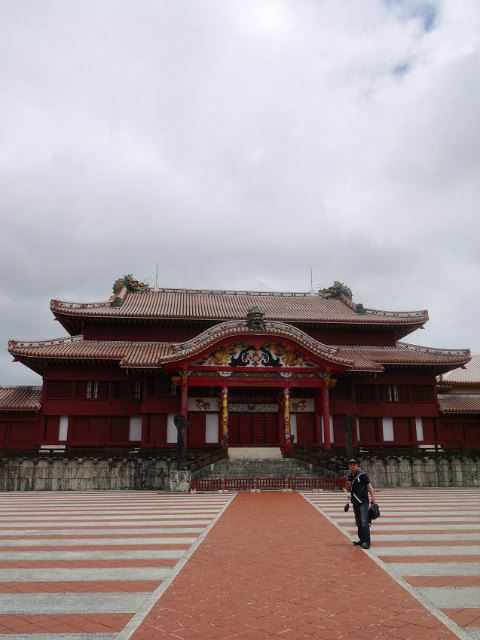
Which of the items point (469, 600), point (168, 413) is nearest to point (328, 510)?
point (469, 600)

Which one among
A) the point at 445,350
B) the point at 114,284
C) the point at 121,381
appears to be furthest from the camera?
the point at 114,284

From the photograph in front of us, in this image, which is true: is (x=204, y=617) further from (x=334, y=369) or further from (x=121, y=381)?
(x=121, y=381)

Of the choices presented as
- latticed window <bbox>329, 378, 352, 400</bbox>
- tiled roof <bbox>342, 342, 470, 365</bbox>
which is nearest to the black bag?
latticed window <bbox>329, 378, 352, 400</bbox>

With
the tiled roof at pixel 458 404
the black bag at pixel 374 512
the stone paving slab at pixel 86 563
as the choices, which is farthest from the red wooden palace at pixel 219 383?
the black bag at pixel 374 512

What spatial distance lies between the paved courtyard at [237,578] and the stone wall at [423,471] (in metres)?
11.5

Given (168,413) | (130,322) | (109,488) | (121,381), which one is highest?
(130,322)

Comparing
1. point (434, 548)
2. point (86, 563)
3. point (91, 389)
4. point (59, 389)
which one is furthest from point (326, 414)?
point (86, 563)

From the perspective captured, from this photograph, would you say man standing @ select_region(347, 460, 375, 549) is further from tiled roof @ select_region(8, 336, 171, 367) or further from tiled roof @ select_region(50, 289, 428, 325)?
tiled roof @ select_region(50, 289, 428, 325)

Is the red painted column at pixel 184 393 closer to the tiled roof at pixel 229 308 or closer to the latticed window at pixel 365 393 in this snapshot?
the tiled roof at pixel 229 308

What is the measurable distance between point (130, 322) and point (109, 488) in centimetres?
1149

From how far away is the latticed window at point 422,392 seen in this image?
31609 millimetres

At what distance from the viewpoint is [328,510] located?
46.9 feet

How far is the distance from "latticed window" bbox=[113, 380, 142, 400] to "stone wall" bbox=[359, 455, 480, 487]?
44.5ft

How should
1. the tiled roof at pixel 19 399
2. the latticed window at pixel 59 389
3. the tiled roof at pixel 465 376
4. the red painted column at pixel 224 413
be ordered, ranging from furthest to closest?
the tiled roof at pixel 465 376 < the latticed window at pixel 59 389 < the tiled roof at pixel 19 399 < the red painted column at pixel 224 413
